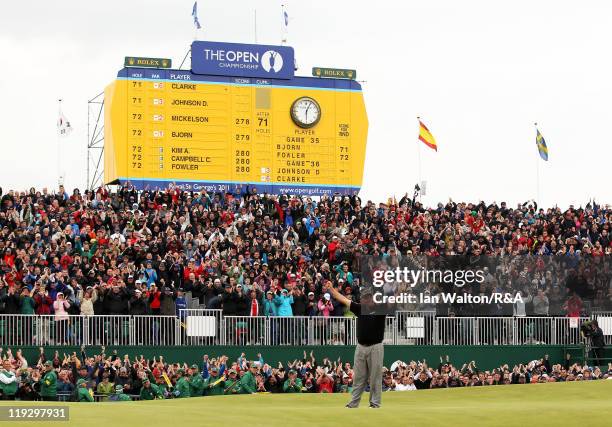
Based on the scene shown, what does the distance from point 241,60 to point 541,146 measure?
576 inches

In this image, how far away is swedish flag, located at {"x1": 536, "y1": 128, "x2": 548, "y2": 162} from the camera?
2270 inches

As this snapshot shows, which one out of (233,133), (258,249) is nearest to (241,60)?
(233,133)

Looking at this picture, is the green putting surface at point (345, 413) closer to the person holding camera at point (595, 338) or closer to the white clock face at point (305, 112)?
the person holding camera at point (595, 338)

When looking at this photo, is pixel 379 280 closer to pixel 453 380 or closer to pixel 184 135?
pixel 453 380

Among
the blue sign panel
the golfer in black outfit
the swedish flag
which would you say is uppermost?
the blue sign panel

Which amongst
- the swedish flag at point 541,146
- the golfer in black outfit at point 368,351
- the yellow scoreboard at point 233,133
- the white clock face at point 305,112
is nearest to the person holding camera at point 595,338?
the yellow scoreboard at point 233,133

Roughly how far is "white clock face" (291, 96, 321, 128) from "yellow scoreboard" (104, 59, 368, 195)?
0.13 ft

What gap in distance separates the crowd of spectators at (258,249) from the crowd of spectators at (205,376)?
6.58 feet

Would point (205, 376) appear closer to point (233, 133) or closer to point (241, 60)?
point (233, 133)

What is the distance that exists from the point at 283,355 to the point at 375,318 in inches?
655

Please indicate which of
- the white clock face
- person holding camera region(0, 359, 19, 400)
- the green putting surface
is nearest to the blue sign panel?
the white clock face

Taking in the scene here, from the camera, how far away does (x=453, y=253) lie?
154ft

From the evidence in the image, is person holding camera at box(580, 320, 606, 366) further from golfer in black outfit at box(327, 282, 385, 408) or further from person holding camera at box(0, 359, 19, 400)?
golfer in black outfit at box(327, 282, 385, 408)

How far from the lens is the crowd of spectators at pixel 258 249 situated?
39.5 m
